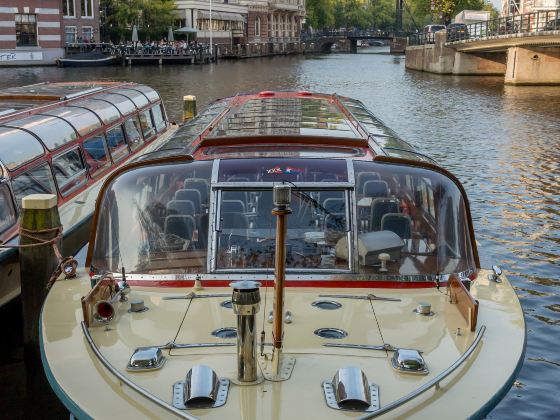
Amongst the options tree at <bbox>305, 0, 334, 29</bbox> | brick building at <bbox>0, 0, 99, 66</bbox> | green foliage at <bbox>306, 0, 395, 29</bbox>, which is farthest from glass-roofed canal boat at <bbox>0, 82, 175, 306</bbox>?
green foliage at <bbox>306, 0, 395, 29</bbox>

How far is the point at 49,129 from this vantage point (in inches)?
519

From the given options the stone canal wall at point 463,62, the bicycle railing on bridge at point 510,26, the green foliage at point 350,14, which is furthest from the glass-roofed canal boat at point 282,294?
the green foliage at point 350,14

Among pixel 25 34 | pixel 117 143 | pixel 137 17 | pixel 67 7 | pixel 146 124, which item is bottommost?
pixel 117 143

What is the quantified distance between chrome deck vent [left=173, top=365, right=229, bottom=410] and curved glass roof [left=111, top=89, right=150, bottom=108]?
45.0ft

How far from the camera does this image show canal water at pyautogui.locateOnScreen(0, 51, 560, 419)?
36.8 ft

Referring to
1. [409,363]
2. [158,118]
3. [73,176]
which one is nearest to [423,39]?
[158,118]

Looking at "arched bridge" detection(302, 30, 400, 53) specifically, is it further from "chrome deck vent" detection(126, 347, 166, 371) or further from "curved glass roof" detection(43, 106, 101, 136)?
"chrome deck vent" detection(126, 347, 166, 371)

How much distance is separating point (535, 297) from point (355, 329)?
22.8 feet

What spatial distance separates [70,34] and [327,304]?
213 ft

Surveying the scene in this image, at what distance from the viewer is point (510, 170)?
847 inches

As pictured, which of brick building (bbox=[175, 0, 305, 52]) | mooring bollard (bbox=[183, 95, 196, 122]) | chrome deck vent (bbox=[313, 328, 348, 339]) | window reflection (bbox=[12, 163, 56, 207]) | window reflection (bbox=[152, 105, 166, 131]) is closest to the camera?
chrome deck vent (bbox=[313, 328, 348, 339])

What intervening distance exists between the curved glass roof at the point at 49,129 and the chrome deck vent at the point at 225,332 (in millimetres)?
7325

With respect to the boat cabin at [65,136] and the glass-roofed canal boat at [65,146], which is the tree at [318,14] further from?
the glass-roofed canal boat at [65,146]

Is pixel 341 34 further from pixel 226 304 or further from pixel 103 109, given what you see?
pixel 226 304
